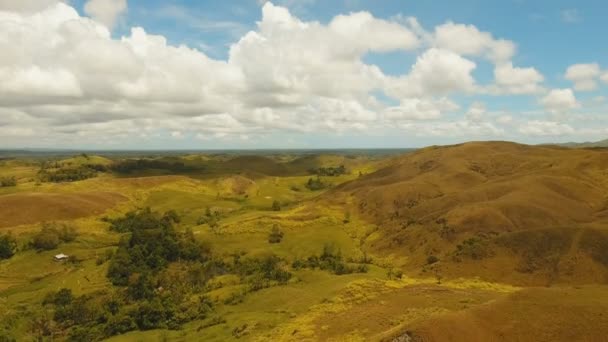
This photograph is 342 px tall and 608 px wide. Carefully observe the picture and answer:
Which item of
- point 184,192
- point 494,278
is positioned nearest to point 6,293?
point 494,278

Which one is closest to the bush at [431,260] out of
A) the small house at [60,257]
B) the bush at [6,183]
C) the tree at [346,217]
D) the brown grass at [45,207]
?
the tree at [346,217]

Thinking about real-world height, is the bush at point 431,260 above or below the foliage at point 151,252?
above

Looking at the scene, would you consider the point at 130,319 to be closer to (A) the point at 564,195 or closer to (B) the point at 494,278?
(B) the point at 494,278

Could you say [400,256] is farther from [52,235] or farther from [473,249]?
[52,235]

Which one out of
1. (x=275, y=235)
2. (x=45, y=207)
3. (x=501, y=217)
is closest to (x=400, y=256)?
(x=501, y=217)

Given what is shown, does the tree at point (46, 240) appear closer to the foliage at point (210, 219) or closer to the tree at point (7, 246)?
the tree at point (7, 246)
